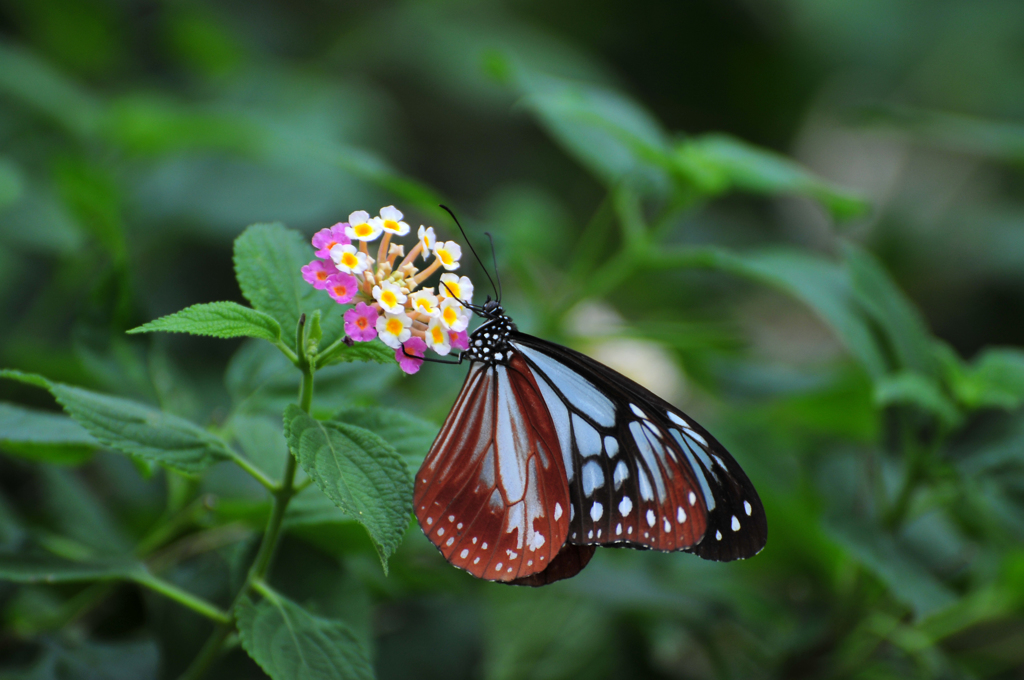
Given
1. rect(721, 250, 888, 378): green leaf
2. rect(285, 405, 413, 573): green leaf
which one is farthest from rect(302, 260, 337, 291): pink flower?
rect(721, 250, 888, 378): green leaf

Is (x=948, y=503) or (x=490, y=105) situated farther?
(x=490, y=105)

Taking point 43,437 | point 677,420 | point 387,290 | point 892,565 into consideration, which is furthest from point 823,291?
point 43,437

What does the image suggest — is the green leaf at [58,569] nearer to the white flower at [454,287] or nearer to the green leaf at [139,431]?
the green leaf at [139,431]

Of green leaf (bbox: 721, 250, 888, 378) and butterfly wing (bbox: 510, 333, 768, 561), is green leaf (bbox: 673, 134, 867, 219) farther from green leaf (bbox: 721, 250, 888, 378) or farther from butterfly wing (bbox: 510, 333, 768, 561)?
butterfly wing (bbox: 510, 333, 768, 561)

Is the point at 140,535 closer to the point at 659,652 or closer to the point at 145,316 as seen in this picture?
the point at 145,316

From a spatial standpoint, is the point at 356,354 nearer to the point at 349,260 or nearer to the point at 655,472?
the point at 349,260

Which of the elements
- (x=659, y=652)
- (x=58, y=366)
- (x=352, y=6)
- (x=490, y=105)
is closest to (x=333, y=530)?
(x=58, y=366)
